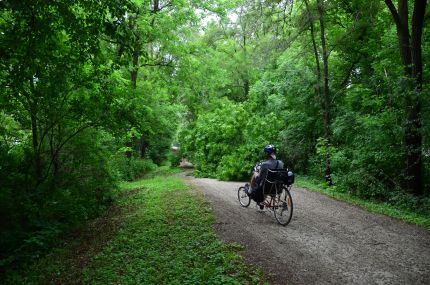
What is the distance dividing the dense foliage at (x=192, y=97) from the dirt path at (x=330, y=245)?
9.32 ft

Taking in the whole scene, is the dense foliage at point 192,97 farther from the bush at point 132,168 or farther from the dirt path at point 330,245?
the dirt path at point 330,245

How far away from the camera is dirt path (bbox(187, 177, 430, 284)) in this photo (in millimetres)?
5359

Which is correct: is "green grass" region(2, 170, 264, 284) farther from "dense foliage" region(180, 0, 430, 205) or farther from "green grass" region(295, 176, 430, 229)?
"dense foliage" region(180, 0, 430, 205)

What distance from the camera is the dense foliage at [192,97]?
685cm

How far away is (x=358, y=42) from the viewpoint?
15.9 meters

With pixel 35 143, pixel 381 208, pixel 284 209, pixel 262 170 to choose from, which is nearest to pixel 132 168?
pixel 35 143

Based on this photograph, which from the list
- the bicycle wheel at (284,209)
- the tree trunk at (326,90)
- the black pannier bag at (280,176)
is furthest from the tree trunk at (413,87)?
the bicycle wheel at (284,209)

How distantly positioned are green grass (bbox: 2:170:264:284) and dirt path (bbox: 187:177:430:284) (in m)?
0.49

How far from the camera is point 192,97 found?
22.9m

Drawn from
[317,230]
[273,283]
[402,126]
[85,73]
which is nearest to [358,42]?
[402,126]

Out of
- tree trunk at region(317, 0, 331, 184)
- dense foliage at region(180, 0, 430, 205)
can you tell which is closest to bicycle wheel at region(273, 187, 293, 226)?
dense foliage at region(180, 0, 430, 205)

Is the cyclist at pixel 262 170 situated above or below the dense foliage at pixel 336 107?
below

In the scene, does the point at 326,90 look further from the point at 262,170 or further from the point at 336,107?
the point at 262,170

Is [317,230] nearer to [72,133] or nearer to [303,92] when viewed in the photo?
[72,133]
